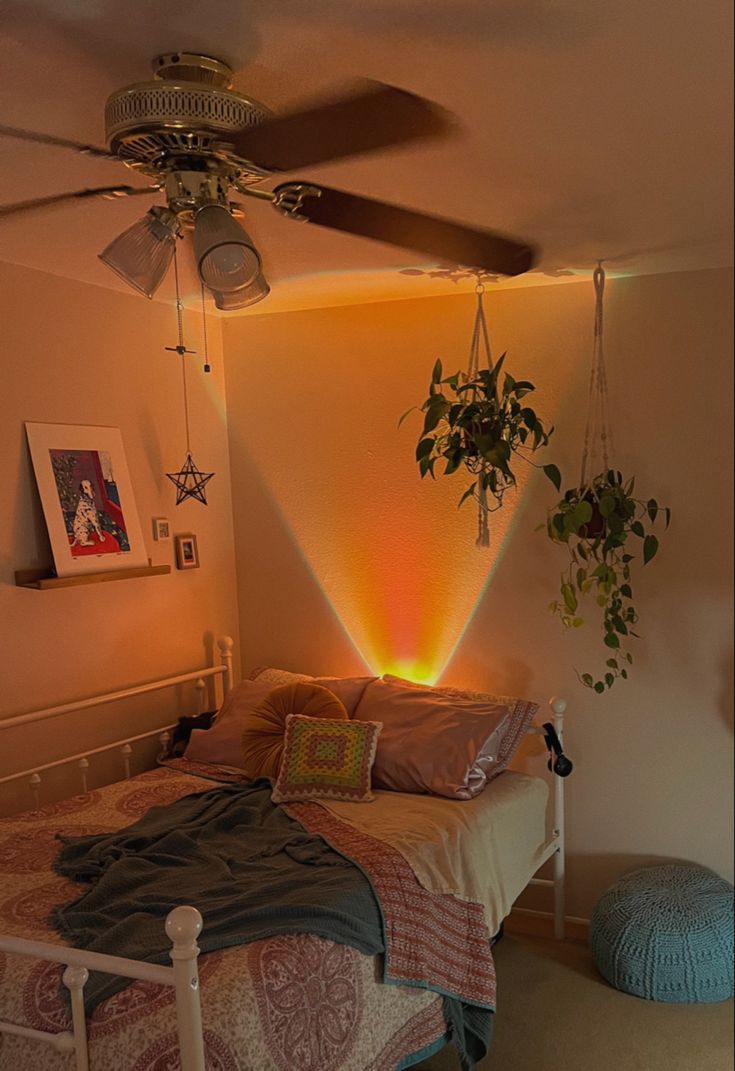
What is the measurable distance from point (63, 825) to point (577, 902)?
166 centimetres

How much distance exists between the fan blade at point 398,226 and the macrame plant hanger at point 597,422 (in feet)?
2.58

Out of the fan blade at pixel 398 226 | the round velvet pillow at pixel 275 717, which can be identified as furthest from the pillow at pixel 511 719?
the fan blade at pixel 398 226

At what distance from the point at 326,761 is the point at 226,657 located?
2.81 ft

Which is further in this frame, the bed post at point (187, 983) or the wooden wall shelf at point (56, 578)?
the wooden wall shelf at point (56, 578)

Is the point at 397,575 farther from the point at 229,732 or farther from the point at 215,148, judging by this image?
the point at 215,148

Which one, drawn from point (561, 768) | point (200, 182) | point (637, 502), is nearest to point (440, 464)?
point (637, 502)

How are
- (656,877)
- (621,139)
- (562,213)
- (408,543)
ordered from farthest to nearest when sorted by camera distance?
(408,543) < (656,877) < (562,213) < (621,139)

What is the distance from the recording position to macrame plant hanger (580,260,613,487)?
3006 mm

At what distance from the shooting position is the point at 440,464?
10.8 feet

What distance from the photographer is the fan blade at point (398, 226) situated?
5.26ft

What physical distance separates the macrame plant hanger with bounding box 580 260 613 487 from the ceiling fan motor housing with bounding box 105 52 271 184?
1770mm

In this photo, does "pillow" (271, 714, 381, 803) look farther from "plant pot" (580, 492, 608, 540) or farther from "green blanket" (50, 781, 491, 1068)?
"plant pot" (580, 492, 608, 540)

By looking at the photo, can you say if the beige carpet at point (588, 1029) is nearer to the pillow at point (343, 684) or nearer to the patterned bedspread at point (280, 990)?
the patterned bedspread at point (280, 990)

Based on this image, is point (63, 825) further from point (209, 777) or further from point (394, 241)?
point (394, 241)
